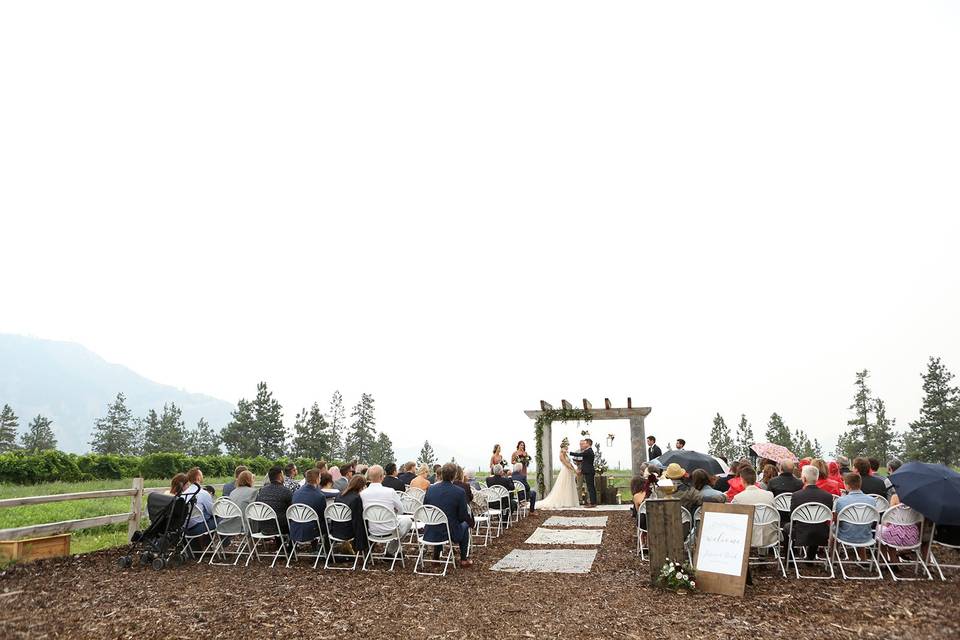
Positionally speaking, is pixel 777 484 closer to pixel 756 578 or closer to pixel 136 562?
pixel 756 578

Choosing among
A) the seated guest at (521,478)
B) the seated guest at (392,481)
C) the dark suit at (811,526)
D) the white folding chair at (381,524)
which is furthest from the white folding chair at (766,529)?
the seated guest at (521,478)

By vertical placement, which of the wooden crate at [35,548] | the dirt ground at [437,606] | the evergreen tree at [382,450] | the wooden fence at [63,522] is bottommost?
the evergreen tree at [382,450]

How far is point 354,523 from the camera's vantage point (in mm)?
8656

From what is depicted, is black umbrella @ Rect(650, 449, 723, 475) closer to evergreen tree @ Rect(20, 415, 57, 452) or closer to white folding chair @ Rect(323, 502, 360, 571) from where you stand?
white folding chair @ Rect(323, 502, 360, 571)

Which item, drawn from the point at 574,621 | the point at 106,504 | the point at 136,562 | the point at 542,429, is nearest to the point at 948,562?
the point at 574,621

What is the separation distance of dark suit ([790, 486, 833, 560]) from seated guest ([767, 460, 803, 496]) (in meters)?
0.57

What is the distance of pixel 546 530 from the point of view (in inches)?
499

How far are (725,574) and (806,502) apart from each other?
161 centimetres

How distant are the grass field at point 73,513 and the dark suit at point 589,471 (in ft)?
35.1

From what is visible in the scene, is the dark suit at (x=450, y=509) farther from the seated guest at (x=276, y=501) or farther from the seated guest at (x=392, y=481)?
the seated guest at (x=392, y=481)

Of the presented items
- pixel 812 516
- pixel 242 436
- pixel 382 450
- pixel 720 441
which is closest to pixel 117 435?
pixel 242 436

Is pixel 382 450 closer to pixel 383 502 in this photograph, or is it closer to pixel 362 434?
pixel 362 434

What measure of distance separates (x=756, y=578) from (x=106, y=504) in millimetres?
20838

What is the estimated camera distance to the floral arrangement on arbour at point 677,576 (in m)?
6.98
